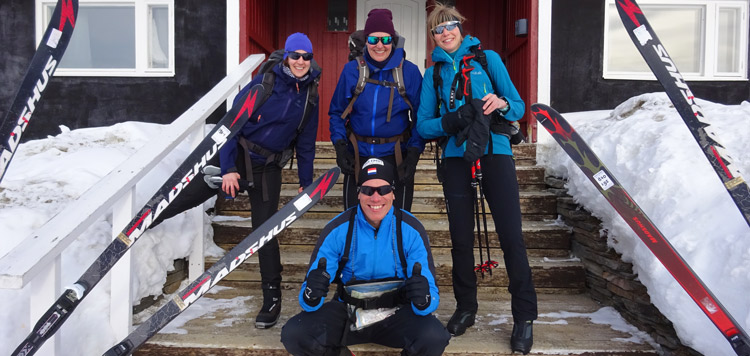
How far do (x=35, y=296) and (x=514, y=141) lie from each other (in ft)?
8.06

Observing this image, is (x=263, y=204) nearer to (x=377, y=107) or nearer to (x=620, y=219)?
(x=377, y=107)

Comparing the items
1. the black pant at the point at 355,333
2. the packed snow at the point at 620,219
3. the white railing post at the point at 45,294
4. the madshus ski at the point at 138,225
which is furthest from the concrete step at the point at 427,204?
the white railing post at the point at 45,294

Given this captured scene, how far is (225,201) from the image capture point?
159 inches

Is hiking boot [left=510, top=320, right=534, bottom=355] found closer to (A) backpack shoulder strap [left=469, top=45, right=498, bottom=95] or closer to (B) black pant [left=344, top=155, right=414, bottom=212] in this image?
(B) black pant [left=344, top=155, right=414, bottom=212]

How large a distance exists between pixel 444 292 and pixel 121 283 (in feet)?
6.94

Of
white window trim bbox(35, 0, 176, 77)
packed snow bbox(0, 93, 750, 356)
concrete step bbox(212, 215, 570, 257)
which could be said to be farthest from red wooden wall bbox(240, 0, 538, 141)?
concrete step bbox(212, 215, 570, 257)

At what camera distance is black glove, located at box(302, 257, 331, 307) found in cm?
214

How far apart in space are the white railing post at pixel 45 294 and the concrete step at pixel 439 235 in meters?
1.62

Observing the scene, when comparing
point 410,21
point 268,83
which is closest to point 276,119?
point 268,83

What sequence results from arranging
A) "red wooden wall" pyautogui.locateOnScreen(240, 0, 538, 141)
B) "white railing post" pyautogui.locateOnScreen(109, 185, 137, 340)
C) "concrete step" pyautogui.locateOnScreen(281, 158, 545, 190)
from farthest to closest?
1. "red wooden wall" pyautogui.locateOnScreen(240, 0, 538, 141)
2. "concrete step" pyautogui.locateOnScreen(281, 158, 545, 190)
3. "white railing post" pyautogui.locateOnScreen(109, 185, 137, 340)

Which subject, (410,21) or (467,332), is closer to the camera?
(467,332)

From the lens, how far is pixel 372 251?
7.52 ft

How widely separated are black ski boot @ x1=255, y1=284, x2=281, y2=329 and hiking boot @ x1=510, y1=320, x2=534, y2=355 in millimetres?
1380

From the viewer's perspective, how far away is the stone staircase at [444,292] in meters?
2.48
